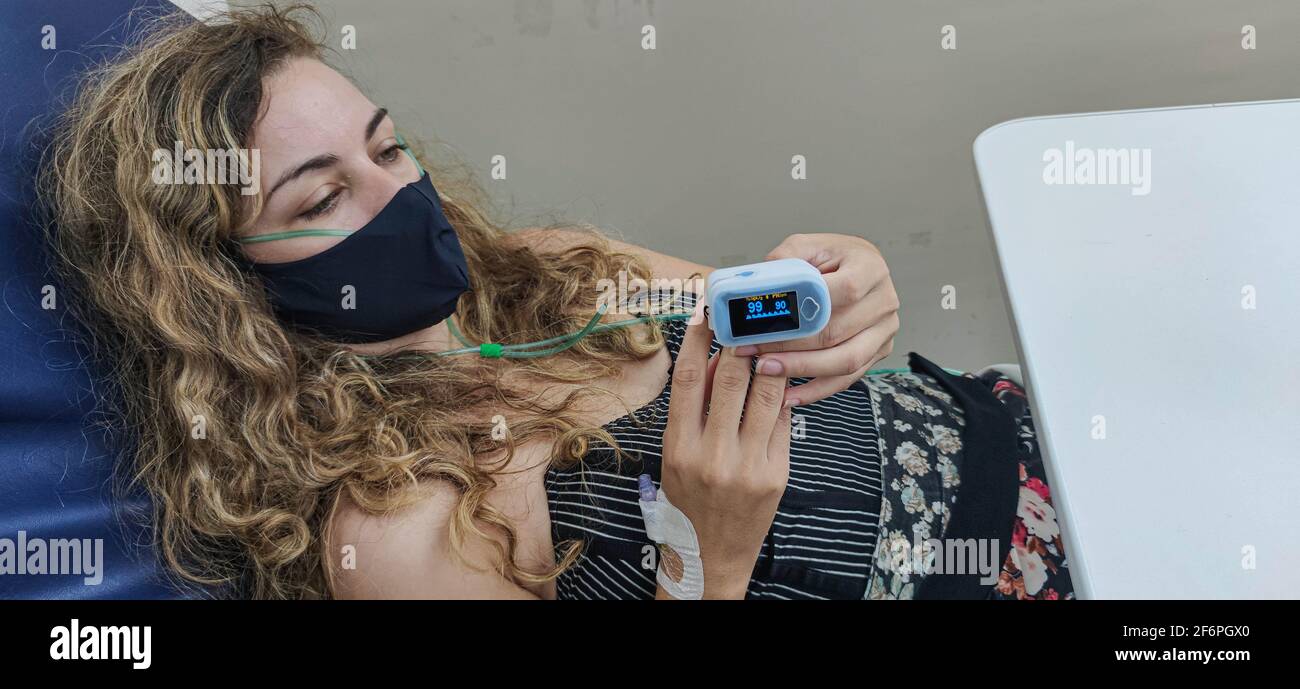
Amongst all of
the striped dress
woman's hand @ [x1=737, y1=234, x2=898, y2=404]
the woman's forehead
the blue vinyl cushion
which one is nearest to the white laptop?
woman's hand @ [x1=737, y1=234, x2=898, y2=404]

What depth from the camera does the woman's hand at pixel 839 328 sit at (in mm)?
876

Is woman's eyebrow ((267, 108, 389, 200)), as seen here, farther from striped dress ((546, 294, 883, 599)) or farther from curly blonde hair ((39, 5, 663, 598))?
striped dress ((546, 294, 883, 599))

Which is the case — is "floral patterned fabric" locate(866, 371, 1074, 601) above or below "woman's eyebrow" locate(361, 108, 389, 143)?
below

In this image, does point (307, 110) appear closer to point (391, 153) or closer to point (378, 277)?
point (391, 153)

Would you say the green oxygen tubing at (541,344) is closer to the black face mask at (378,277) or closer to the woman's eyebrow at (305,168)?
the black face mask at (378,277)

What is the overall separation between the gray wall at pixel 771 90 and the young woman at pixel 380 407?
0.58m

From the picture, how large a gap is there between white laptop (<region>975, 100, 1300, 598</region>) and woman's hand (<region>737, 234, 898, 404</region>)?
0.46 feet

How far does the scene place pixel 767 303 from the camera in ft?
2.60

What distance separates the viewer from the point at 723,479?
863 mm

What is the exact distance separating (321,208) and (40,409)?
37 cm

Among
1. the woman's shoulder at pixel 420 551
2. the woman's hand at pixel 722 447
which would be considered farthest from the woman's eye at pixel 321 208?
the woman's hand at pixel 722 447

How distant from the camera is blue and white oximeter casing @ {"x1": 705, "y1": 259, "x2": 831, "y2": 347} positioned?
0.78m
